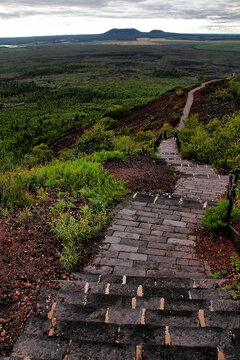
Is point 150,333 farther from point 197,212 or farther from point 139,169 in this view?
point 139,169

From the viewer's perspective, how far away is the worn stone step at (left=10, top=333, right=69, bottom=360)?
98.5 inches

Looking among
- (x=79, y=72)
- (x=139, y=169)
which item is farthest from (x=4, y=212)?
(x=79, y=72)

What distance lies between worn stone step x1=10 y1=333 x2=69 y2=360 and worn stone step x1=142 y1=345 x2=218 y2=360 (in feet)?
2.60

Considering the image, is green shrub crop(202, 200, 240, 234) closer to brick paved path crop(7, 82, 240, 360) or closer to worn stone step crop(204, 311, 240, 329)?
brick paved path crop(7, 82, 240, 360)

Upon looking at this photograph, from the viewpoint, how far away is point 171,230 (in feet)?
18.0

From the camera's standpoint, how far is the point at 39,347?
2600 millimetres

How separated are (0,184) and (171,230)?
422 centimetres

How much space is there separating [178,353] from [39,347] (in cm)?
132

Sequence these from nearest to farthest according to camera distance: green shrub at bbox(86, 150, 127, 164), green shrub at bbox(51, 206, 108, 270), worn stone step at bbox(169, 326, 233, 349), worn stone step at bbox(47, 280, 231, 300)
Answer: worn stone step at bbox(169, 326, 233, 349), worn stone step at bbox(47, 280, 231, 300), green shrub at bbox(51, 206, 108, 270), green shrub at bbox(86, 150, 127, 164)

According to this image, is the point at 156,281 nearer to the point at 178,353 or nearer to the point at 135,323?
the point at 135,323

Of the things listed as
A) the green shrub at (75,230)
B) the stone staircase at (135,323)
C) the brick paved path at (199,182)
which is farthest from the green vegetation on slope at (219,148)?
the stone staircase at (135,323)

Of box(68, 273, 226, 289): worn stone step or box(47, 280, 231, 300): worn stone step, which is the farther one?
box(68, 273, 226, 289): worn stone step

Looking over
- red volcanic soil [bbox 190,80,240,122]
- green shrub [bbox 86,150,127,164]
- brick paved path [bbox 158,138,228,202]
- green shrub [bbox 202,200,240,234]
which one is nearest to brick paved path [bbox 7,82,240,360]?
green shrub [bbox 202,200,240,234]

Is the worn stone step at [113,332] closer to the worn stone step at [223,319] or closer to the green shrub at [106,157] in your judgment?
the worn stone step at [223,319]
